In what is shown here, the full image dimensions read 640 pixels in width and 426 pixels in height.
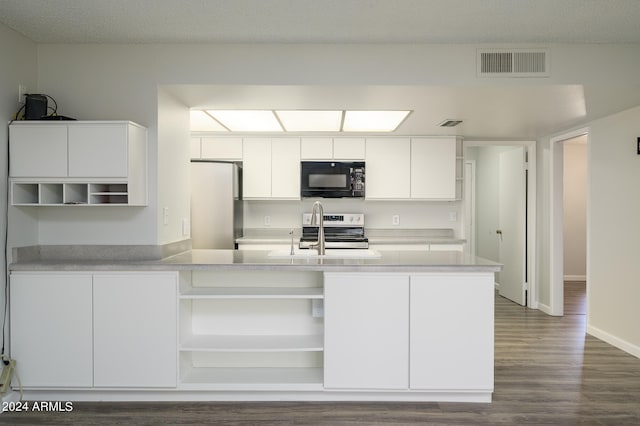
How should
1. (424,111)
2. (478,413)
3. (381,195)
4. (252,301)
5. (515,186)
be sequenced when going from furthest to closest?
(515,186)
(381,195)
(424,111)
(252,301)
(478,413)

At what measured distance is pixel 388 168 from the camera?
5379 mm

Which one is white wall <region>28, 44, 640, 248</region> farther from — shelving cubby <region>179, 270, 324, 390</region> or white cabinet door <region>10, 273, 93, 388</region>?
shelving cubby <region>179, 270, 324, 390</region>

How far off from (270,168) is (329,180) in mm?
698

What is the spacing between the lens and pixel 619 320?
13.5 ft

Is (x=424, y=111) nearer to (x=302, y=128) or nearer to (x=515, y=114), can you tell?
(x=515, y=114)

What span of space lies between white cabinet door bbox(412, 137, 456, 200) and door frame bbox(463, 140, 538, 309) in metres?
0.39

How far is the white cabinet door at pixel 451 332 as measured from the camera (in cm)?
282

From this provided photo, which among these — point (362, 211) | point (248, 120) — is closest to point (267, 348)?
point (248, 120)

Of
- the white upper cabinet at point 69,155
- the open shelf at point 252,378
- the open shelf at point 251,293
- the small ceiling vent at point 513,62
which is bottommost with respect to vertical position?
the open shelf at point 252,378

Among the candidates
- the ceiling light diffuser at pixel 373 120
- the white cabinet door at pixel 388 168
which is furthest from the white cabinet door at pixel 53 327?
the white cabinet door at pixel 388 168

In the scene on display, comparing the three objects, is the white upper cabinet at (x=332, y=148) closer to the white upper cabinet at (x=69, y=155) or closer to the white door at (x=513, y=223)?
the white door at (x=513, y=223)

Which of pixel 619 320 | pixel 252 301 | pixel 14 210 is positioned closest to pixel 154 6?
pixel 14 210

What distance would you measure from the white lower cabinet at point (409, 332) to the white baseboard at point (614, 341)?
191cm

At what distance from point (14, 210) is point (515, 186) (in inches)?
207
